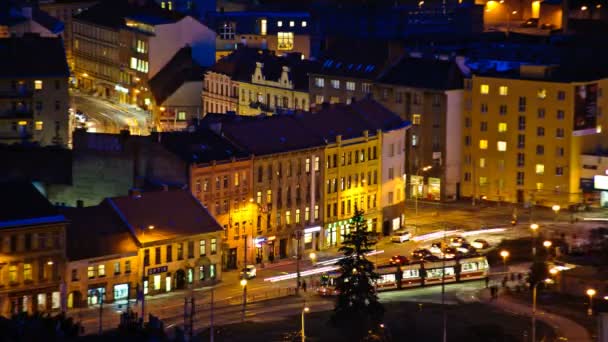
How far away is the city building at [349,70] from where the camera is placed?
16188 centimetres

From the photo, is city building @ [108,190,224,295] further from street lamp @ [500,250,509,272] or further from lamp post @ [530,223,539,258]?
lamp post @ [530,223,539,258]

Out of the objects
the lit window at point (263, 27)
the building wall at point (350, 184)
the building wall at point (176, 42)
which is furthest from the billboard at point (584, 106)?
the lit window at point (263, 27)

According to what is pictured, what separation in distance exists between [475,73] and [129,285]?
156ft

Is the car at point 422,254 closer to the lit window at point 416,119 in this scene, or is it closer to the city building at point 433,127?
the city building at point 433,127

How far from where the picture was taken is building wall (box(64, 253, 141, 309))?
11450cm

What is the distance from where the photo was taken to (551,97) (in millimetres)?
152375

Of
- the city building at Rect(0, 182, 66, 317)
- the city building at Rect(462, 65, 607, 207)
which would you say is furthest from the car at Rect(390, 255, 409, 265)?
the city building at Rect(462, 65, 607, 207)

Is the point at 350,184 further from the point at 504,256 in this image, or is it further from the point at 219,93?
the point at 219,93

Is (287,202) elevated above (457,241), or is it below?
above

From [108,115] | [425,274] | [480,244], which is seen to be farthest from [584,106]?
[108,115]

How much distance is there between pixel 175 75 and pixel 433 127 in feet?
107

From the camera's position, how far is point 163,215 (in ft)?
397

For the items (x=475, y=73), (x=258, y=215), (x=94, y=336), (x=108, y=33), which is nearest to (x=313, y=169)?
(x=258, y=215)

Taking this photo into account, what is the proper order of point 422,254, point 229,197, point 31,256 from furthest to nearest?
point 422,254 < point 229,197 < point 31,256
